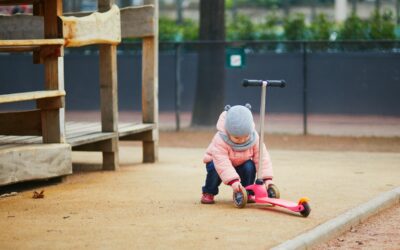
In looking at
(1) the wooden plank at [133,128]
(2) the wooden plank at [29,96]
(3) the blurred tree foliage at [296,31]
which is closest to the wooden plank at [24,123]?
(2) the wooden plank at [29,96]

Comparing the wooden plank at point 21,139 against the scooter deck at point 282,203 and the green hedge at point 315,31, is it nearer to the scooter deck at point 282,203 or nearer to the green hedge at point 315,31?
the scooter deck at point 282,203

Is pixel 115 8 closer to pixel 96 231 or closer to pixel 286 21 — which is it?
pixel 96 231

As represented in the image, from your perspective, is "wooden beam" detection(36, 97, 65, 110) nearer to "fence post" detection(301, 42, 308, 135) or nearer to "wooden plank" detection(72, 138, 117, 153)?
"wooden plank" detection(72, 138, 117, 153)

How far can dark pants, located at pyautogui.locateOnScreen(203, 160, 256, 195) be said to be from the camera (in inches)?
371

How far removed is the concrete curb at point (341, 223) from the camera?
751cm

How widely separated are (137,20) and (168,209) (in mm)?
4724

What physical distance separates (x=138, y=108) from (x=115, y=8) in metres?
8.65

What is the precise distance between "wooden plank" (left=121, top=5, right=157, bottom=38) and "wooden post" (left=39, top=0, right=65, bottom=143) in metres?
2.44

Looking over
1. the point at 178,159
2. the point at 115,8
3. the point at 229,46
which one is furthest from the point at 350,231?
the point at 229,46

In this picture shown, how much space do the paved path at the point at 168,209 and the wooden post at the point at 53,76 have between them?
56cm

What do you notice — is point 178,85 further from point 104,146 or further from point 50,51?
point 50,51

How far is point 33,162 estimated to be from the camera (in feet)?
34.3

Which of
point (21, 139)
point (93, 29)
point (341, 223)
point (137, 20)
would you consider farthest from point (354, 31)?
point (341, 223)

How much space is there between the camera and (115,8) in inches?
476
